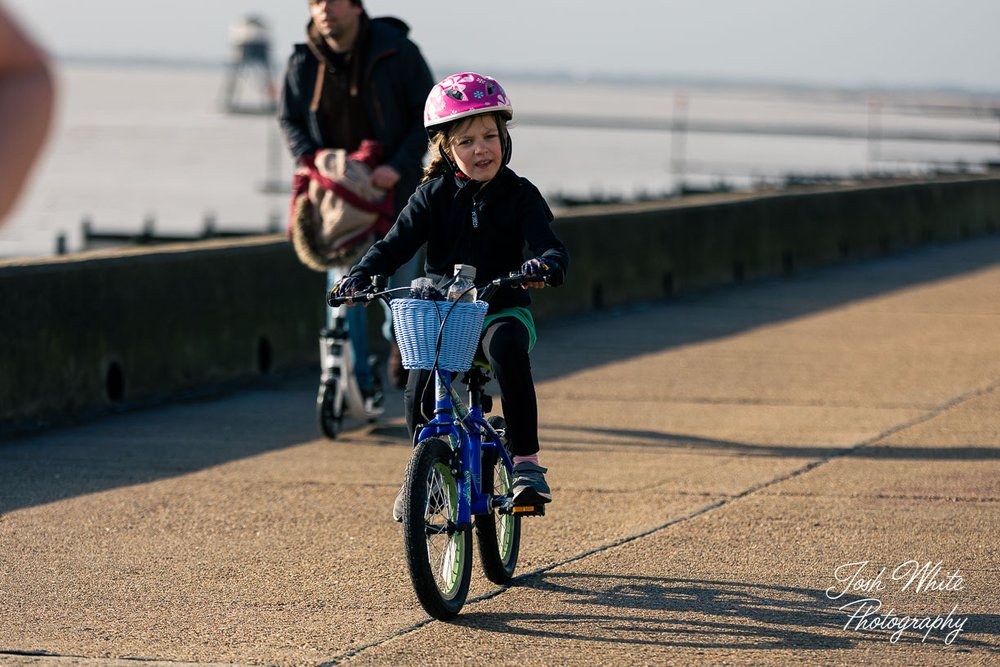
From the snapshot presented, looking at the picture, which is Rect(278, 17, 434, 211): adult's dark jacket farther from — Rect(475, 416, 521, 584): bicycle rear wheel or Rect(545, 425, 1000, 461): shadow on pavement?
Rect(475, 416, 521, 584): bicycle rear wheel

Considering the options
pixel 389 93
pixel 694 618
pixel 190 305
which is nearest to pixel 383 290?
pixel 694 618

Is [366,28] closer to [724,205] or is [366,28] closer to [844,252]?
[724,205]

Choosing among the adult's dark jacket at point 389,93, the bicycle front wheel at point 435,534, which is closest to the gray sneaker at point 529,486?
the bicycle front wheel at point 435,534

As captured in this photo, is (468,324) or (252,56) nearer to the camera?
(468,324)

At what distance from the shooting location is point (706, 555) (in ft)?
20.2

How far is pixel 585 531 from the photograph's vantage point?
21.7 feet

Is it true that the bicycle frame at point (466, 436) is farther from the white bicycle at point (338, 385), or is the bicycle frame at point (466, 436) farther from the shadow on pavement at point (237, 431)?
the white bicycle at point (338, 385)

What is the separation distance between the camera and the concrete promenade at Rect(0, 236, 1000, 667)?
5102 millimetres

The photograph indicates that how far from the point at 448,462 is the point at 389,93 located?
371 centimetres

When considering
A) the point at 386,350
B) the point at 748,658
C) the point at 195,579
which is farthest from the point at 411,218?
the point at 386,350

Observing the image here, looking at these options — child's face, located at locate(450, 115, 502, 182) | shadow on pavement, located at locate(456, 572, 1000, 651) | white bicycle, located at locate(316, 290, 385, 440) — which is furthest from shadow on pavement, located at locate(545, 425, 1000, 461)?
child's face, located at locate(450, 115, 502, 182)

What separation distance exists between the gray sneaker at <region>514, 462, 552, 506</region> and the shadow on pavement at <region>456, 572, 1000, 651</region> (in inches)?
12.8

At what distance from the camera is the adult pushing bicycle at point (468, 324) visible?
521 centimetres

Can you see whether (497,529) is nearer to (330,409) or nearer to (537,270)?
(537,270)
